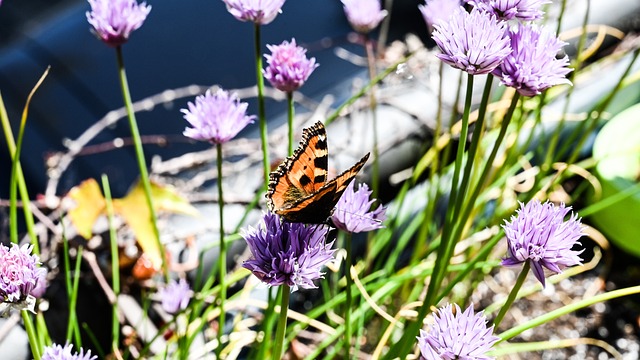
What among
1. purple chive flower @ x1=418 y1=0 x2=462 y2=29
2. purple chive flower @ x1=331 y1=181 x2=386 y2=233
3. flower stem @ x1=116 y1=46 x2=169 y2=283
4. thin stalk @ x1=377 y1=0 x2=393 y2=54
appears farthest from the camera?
thin stalk @ x1=377 y1=0 x2=393 y2=54

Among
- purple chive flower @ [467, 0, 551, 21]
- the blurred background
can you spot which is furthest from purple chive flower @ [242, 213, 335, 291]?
the blurred background

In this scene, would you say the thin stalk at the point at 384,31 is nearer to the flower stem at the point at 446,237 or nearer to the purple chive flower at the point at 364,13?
the purple chive flower at the point at 364,13

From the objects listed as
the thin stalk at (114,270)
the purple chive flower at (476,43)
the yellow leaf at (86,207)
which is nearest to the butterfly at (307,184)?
the purple chive flower at (476,43)

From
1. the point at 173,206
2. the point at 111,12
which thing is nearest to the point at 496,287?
the point at 173,206

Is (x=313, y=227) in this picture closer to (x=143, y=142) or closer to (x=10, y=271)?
(x=10, y=271)

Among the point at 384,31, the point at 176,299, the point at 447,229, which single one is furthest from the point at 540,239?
the point at 384,31

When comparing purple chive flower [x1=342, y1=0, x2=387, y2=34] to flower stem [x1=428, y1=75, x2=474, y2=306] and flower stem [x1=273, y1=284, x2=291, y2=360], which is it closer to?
flower stem [x1=428, y1=75, x2=474, y2=306]
